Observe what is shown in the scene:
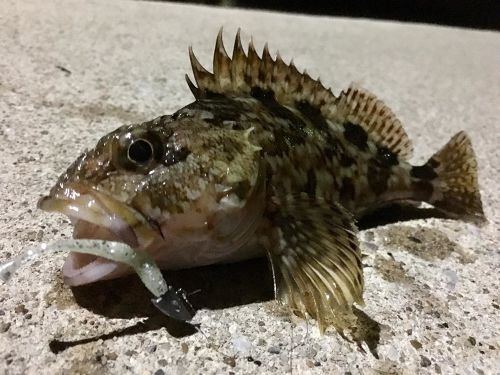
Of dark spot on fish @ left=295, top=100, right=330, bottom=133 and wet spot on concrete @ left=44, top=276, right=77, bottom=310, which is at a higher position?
dark spot on fish @ left=295, top=100, right=330, bottom=133

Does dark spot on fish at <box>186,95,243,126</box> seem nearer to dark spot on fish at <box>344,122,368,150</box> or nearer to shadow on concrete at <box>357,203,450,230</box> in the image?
dark spot on fish at <box>344,122,368,150</box>

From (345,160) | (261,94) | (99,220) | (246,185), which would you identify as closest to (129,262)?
(99,220)

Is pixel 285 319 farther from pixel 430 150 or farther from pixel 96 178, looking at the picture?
pixel 430 150

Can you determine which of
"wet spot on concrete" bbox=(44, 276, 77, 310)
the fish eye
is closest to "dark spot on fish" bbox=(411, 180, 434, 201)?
the fish eye

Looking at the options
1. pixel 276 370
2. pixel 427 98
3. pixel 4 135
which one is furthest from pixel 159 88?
pixel 276 370

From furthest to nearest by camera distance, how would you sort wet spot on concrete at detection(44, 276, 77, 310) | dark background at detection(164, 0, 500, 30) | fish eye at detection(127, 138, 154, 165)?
dark background at detection(164, 0, 500, 30), wet spot on concrete at detection(44, 276, 77, 310), fish eye at detection(127, 138, 154, 165)
